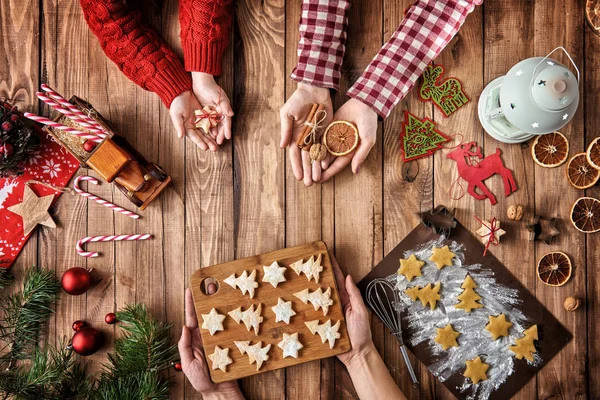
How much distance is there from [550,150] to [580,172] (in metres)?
0.14

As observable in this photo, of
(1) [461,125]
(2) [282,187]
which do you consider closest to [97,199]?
(2) [282,187]

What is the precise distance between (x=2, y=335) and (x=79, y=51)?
1.04 m

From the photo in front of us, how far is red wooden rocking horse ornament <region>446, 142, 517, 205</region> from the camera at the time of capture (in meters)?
1.56

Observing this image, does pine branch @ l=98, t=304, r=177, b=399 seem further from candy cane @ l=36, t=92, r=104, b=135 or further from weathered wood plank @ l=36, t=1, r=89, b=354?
candy cane @ l=36, t=92, r=104, b=135

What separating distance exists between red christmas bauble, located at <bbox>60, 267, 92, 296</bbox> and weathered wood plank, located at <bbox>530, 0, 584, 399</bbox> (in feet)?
5.33

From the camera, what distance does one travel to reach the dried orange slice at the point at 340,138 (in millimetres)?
1468

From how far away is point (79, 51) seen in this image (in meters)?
1.60

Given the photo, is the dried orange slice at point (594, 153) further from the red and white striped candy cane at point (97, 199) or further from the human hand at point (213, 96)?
the red and white striped candy cane at point (97, 199)

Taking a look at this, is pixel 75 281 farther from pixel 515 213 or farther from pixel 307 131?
pixel 515 213

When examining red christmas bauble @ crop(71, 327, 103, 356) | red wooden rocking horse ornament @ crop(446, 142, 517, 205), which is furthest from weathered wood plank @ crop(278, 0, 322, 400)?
red christmas bauble @ crop(71, 327, 103, 356)

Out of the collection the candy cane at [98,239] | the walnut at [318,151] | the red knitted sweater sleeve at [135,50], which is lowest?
the candy cane at [98,239]

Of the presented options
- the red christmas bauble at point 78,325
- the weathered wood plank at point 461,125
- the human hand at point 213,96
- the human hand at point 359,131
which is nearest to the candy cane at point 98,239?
the red christmas bauble at point 78,325

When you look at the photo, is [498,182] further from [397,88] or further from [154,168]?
[154,168]

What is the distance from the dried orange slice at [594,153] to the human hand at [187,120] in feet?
4.41
